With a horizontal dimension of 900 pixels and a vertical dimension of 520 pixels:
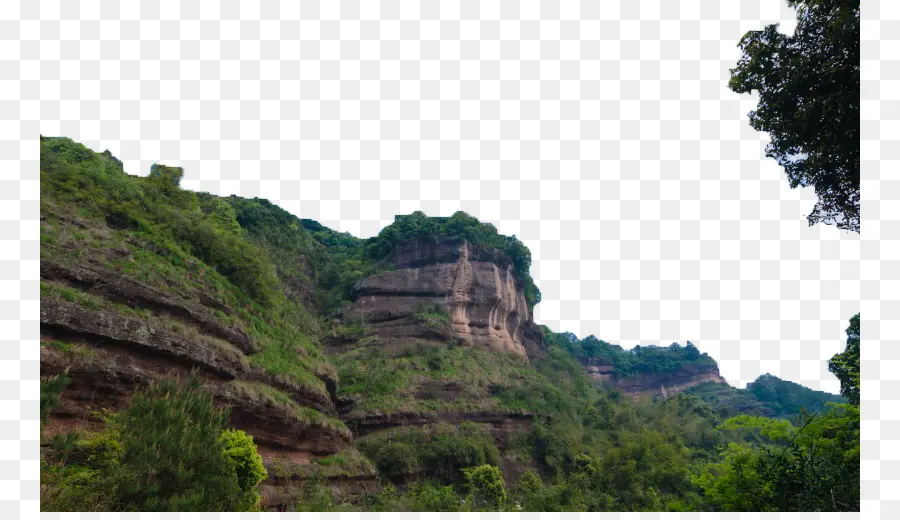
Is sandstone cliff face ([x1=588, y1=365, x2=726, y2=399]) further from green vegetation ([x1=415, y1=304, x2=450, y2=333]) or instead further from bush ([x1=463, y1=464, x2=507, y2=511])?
bush ([x1=463, y1=464, x2=507, y2=511])

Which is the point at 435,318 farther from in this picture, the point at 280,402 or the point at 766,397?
the point at 766,397

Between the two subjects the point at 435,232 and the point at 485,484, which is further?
the point at 435,232

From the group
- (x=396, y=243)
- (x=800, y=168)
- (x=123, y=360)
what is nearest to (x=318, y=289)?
(x=396, y=243)

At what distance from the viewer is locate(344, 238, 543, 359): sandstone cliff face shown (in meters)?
45.3

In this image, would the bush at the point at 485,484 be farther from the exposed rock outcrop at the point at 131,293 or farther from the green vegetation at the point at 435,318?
the exposed rock outcrop at the point at 131,293

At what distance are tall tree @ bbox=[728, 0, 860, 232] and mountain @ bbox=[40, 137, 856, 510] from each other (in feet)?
27.5

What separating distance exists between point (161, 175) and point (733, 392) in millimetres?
96248

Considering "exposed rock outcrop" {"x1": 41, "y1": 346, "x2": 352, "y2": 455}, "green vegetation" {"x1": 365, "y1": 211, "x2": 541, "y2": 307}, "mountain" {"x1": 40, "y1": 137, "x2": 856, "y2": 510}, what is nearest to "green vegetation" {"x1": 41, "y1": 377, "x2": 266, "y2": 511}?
"mountain" {"x1": 40, "y1": 137, "x2": 856, "y2": 510}

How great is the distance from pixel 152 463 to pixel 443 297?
127ft

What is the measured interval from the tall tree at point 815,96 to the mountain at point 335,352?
8.39 m

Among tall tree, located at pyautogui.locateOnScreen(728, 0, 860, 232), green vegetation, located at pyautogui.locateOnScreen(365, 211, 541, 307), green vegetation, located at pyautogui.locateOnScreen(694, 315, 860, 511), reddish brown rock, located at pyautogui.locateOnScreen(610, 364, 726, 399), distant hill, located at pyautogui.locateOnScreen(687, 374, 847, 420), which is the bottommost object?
distant hill, located at pyautogui.locateOnScreen(687, 374, 847, 420)

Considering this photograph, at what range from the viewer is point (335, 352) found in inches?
1656

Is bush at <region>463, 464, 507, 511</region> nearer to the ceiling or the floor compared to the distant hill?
nearer to the ceiling

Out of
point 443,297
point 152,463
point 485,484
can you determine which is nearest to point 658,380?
point 443,297
